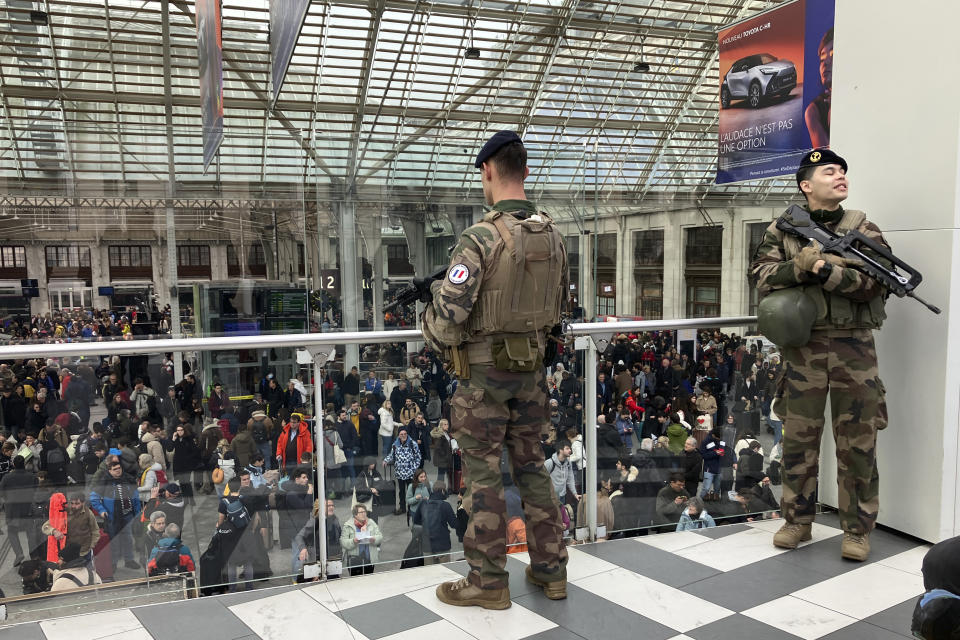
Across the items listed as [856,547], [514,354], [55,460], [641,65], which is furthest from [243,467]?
[641,65]

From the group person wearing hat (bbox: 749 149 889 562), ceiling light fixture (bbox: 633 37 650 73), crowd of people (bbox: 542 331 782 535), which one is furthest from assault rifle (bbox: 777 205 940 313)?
ceiling light fixture (bbox: 633 37 650 73)

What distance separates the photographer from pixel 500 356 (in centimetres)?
256

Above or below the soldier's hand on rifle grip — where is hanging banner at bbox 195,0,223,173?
above

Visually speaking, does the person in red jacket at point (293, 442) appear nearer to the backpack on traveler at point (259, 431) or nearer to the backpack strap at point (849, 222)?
the backpack on traveler at point (259, 431)

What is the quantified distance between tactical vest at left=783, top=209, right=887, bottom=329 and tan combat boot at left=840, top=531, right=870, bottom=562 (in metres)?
0.95

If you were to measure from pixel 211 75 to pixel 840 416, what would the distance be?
7.61m

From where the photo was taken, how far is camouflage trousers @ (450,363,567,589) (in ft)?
8.58

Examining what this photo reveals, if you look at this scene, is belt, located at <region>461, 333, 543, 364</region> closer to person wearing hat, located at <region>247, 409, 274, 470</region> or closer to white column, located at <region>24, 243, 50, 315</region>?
person wearing hat, located at <region>247, 409, 274, 470</region>

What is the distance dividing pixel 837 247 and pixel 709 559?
1.50 meters

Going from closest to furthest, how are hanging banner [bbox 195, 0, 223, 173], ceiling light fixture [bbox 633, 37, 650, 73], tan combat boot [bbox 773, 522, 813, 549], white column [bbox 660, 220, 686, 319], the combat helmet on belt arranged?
the combat helmet on belt
tan combat boot [bbox 773, 522, 813, 549]
hanging banner [bbox 195, 0, 223, 173]
white column [bbox 660, 220, 686, 319]
ceiling light fixture [bbox 633, 37, 650, 73]

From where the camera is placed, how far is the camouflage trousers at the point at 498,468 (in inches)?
103

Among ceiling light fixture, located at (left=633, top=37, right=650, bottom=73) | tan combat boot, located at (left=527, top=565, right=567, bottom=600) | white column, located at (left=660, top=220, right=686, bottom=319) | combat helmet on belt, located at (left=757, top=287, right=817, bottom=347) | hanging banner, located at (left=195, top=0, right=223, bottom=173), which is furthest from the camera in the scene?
ceiling light fixture, located at (left=633, top=37, right=650, bottom=73)

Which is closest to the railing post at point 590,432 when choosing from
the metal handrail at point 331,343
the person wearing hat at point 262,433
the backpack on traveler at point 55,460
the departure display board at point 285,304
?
the metal handrail at point 331,343

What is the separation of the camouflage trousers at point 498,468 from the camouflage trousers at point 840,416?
1253 millimetres
